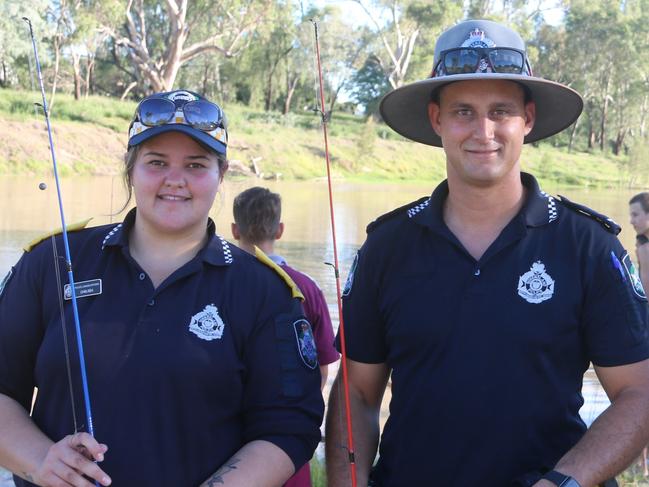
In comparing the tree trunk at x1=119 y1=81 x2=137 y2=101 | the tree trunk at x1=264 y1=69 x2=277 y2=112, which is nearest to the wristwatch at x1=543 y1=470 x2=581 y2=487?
the tree trunk at x1=119 y1=81 x2=137 y2=101

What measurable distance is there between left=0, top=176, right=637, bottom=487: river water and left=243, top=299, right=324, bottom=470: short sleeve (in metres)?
3.80

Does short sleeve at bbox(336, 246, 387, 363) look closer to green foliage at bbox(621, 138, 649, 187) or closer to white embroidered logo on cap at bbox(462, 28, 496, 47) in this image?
white embroidered logo on cap at bbox(462, 28, 496, 47)

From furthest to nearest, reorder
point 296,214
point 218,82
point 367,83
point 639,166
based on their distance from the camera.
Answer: point 367,83
point 218,82
point 639,166
point 296,214

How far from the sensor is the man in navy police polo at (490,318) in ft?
7.39

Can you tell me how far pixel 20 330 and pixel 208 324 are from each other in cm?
51

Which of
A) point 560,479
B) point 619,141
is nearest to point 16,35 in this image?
point 560,479

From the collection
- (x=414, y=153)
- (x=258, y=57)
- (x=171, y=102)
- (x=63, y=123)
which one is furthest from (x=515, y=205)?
(x=258, y=57)

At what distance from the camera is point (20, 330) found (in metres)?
2.32

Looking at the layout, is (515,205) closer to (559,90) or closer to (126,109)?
(559,90)

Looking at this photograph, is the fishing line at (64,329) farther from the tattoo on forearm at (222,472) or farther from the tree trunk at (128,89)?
the tree trunk at (128,89)

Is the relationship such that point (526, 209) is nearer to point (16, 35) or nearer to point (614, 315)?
point (614, 315)

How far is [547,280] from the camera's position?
229 cm

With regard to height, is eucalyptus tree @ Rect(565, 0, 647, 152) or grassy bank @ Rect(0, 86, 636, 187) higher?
eucalyptus tree @ Rect(565, 0, 647, 152)

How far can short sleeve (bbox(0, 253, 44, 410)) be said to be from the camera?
7.63ft
